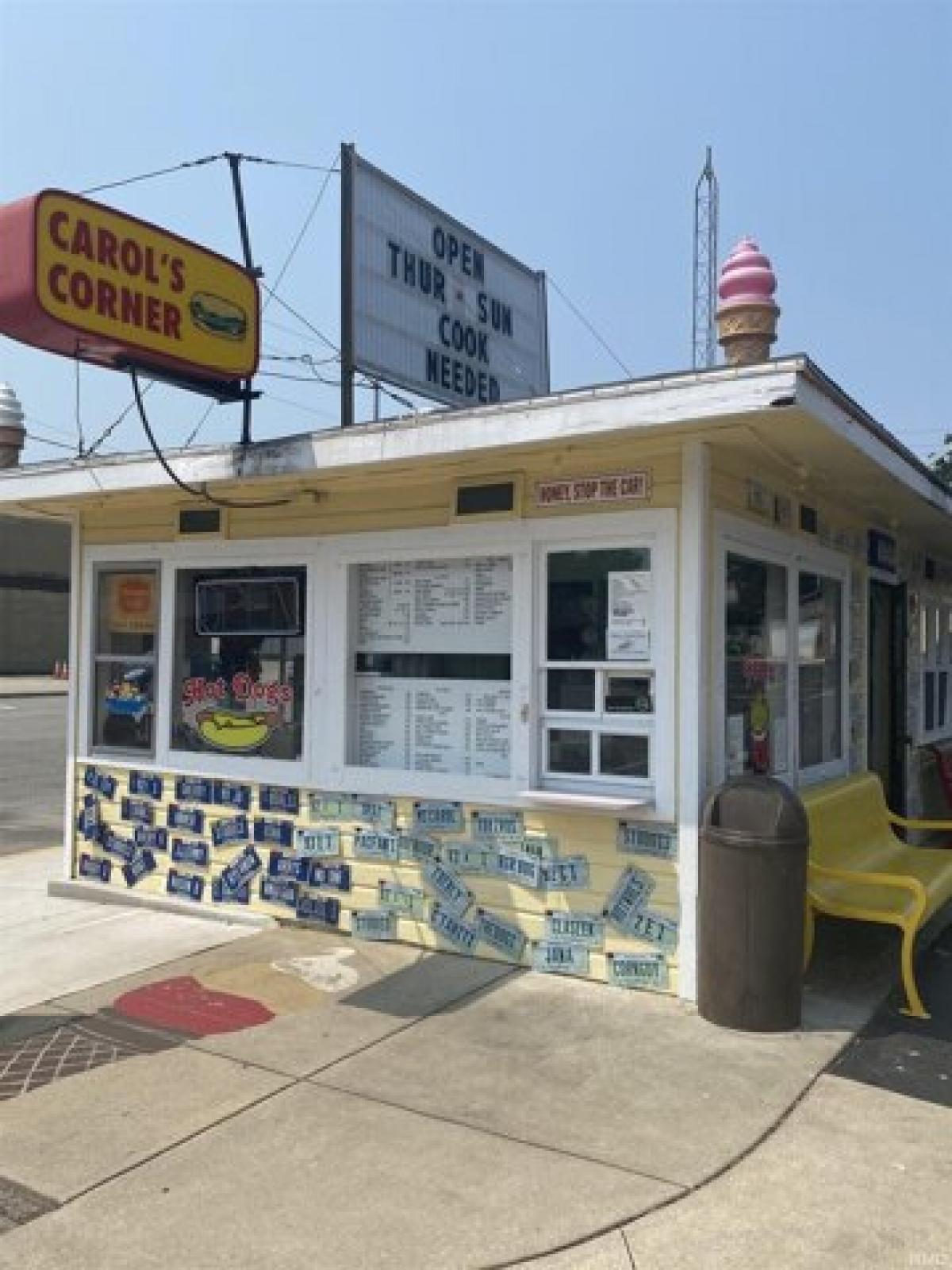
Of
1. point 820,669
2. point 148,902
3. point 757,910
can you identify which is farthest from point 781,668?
point 148,902

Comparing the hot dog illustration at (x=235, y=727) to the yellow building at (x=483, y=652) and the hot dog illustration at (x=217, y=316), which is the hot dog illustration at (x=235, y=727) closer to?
the yellow building at (x=483, y=652)

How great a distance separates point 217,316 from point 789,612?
12.0ft

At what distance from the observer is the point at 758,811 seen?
16.4 ft

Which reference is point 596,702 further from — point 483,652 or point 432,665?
point 432,665

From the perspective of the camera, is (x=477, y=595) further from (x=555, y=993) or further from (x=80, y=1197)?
(x=80, y=1197)

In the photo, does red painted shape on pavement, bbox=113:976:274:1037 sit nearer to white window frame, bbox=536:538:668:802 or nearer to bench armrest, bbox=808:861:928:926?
white window frame, bbox=536:538:668:802

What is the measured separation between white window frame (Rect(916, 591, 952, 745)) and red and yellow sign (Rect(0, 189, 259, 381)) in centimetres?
679

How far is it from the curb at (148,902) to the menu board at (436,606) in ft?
5.99

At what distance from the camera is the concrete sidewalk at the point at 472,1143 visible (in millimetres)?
3217

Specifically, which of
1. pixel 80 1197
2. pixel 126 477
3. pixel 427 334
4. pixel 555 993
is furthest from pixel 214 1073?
pixel 427 334

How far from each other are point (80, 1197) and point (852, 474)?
16.9 feet

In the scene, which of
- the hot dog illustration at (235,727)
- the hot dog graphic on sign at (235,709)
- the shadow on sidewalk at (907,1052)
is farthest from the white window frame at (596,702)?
the hot dog illustration at (235,727)

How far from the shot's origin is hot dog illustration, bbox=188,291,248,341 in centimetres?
585

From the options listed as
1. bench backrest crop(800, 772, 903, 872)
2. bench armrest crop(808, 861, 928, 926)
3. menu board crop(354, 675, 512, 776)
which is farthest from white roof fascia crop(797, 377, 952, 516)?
menu board crop(354, 675, 512, 776)
